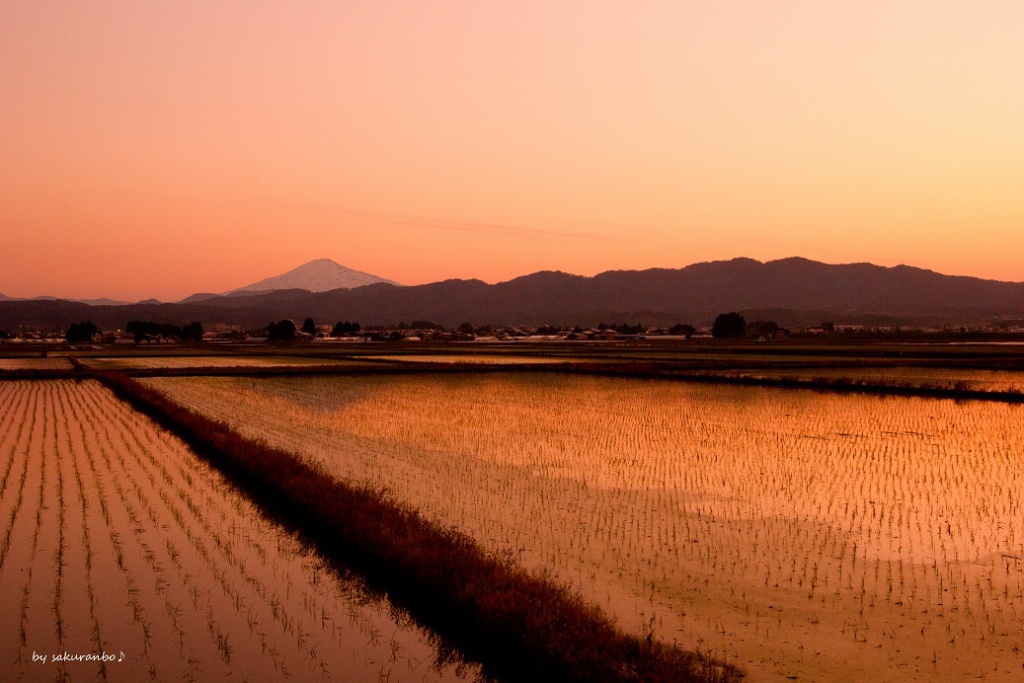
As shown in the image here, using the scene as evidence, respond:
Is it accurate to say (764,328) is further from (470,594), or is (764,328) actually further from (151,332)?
(470,594)

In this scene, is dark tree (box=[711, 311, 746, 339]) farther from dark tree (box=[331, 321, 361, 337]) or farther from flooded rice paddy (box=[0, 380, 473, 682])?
flooded rice paddy (box=[0, 380, 473, 682])

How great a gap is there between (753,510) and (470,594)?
17.3 feet

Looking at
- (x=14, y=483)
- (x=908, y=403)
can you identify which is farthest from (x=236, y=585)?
(x=908, y=403)

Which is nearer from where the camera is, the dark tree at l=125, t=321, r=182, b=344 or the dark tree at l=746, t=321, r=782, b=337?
the dark tree at l=125, t=321, r=182, b=344

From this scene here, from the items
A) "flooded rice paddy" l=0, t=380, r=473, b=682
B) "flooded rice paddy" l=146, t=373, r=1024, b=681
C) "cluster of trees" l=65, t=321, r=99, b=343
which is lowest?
"flooded rice paddy" l=0, t=380, r=473, b=682

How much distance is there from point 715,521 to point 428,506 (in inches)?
143

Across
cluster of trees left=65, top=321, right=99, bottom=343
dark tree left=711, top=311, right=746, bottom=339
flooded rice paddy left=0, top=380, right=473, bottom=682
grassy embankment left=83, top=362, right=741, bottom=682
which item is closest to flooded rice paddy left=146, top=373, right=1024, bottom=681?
grassy embankment left=83, top=362, right=741, bottom=682

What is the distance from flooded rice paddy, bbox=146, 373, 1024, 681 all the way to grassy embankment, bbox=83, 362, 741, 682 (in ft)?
1.85

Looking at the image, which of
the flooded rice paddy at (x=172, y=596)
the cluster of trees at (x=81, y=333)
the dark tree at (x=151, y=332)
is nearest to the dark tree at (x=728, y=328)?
the dark tree at (x=151, y=332)

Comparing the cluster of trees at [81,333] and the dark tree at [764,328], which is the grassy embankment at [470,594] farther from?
the cluster of trees at [81,333]

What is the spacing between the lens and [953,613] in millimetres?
7391

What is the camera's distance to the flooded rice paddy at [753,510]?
6918mm

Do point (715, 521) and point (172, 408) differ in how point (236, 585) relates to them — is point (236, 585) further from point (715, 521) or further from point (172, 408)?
point (172, 408)

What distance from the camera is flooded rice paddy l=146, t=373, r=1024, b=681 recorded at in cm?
692
